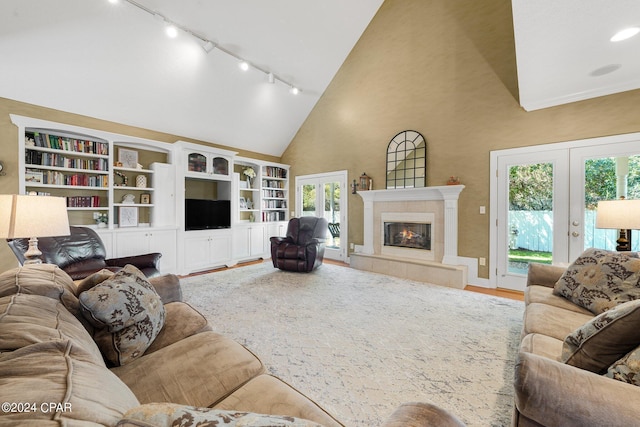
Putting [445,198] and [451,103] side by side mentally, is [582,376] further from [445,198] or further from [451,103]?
[451,103]

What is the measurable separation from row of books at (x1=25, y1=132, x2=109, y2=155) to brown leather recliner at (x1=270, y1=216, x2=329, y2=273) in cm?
309

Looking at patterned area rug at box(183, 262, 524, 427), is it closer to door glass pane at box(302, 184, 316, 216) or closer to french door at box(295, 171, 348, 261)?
french door at box(295, 171, 348, 261)

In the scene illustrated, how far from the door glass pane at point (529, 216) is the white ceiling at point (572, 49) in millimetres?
940

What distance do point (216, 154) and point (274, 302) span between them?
3402 mm

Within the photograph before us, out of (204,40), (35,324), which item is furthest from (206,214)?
(35,324)

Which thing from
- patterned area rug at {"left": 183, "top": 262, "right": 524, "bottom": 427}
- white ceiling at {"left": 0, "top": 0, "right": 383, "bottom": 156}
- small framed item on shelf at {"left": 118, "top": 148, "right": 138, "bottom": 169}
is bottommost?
patterned area rug at {"left": 183, "top": 262, "right": 524, "bottom": 427}

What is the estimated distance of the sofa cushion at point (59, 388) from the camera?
0.44 m

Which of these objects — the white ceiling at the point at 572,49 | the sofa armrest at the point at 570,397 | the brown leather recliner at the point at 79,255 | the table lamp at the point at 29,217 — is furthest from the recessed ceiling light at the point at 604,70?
the brown leather recliner at the point at 79,255

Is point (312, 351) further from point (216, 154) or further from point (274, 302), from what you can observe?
point (216, 154)

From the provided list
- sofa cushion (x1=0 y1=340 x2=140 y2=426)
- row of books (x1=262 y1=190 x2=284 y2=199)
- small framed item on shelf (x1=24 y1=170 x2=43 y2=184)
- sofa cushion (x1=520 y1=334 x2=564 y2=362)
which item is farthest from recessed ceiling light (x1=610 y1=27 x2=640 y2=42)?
small framed item on shelf (x1=24 y1=170 x2=43 y2=184)

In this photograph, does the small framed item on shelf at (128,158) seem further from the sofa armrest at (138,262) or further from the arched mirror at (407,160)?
the arched mirror at (407,160)

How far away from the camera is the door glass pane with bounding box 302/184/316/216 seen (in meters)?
6.33

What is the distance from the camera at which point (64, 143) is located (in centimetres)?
372

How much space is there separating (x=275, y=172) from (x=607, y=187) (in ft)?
19.0
